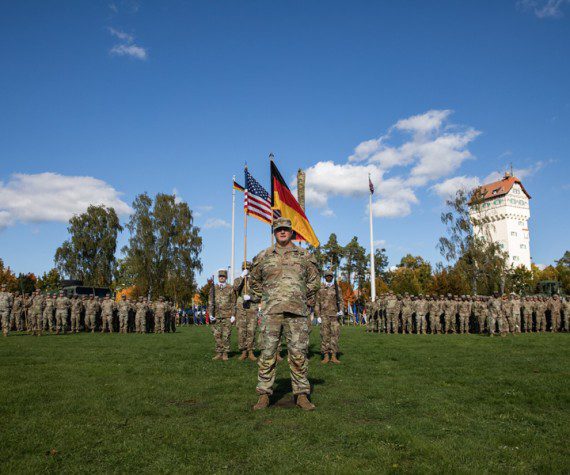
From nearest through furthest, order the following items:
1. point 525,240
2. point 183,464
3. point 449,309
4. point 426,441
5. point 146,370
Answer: point 183,464, point 426,441, point 146,370, point 449,309, point 525,240

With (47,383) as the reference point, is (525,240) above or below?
above

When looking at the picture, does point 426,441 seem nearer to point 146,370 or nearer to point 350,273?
point 146,370

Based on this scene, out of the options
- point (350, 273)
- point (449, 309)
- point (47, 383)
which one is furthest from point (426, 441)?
point (350, 273)

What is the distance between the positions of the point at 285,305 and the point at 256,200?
464 inches

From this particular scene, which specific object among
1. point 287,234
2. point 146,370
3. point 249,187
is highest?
point 249,187

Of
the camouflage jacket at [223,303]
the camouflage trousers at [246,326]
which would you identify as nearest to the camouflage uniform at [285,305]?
the camouflage jacket at [223,303]

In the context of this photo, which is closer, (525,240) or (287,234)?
(287,234)

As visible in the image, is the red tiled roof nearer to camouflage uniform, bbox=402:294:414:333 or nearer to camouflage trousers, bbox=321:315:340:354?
camouflage uniform, bbox=402:294:414:333

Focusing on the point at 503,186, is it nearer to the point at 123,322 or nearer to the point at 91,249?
the point at 91,249

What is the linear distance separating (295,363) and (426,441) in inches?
97.3

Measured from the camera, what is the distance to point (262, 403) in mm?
6605

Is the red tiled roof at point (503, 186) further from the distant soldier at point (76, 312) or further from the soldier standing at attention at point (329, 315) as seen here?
the soldier standing at attention at point (329, 315)

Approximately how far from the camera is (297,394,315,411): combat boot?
6507mm

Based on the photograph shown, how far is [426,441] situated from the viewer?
16.2 ft
